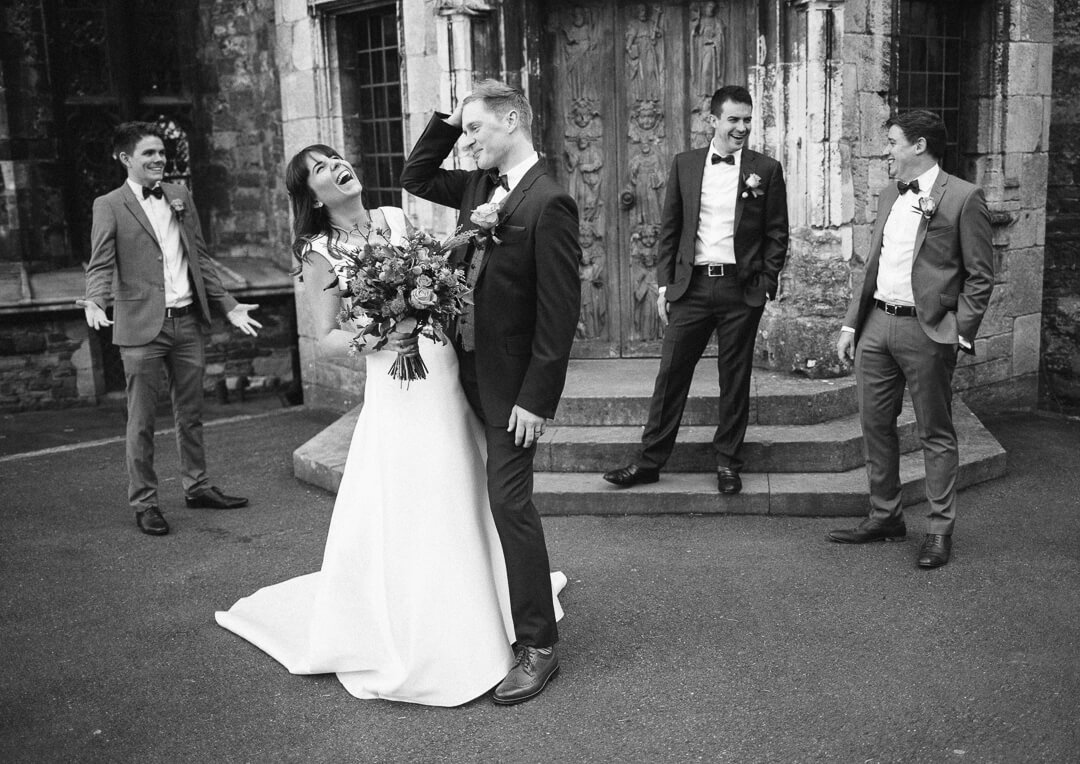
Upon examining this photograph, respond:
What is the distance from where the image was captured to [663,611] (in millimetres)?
5195

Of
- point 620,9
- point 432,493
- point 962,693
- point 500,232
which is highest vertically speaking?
point 620,9

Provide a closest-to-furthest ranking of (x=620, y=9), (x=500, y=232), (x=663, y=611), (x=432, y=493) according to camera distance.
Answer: (x=500, y=232), (x=432, y=493), (x=663, y=611), (x=620, y=9)

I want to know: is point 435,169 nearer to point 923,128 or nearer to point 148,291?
point 923,128

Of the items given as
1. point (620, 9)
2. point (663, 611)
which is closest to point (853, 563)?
point (663, 611)

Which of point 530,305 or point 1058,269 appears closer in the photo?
point 530,305

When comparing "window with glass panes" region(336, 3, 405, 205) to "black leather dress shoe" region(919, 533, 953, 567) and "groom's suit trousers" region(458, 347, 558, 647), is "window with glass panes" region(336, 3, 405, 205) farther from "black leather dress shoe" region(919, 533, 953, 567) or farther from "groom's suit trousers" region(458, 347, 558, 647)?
"groom's suit trousers" region(458, 347, 558, 647)

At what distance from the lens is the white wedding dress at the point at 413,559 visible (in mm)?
4414

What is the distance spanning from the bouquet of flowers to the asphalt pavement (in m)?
1.43

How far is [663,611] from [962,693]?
1.35m

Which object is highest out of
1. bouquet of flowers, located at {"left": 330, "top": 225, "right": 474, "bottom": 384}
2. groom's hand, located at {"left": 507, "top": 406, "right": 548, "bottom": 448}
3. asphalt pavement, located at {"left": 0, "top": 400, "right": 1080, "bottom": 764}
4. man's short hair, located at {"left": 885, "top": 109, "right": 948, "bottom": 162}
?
man's short hair, located at {"left": 885, "top": 109, "right": 948, "bottom": 162}

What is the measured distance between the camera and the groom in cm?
418

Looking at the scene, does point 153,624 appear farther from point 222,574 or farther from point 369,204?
point 369,204

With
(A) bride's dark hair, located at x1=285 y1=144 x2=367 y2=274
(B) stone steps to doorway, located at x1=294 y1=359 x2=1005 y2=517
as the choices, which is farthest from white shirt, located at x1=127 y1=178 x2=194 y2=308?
(A) bride's dark hair, located at x1=285 y1=144 x2=367 y2=274

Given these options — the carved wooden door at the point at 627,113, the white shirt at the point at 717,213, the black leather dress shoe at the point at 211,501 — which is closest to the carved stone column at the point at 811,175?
the carved wooden door at the point at 627,113
